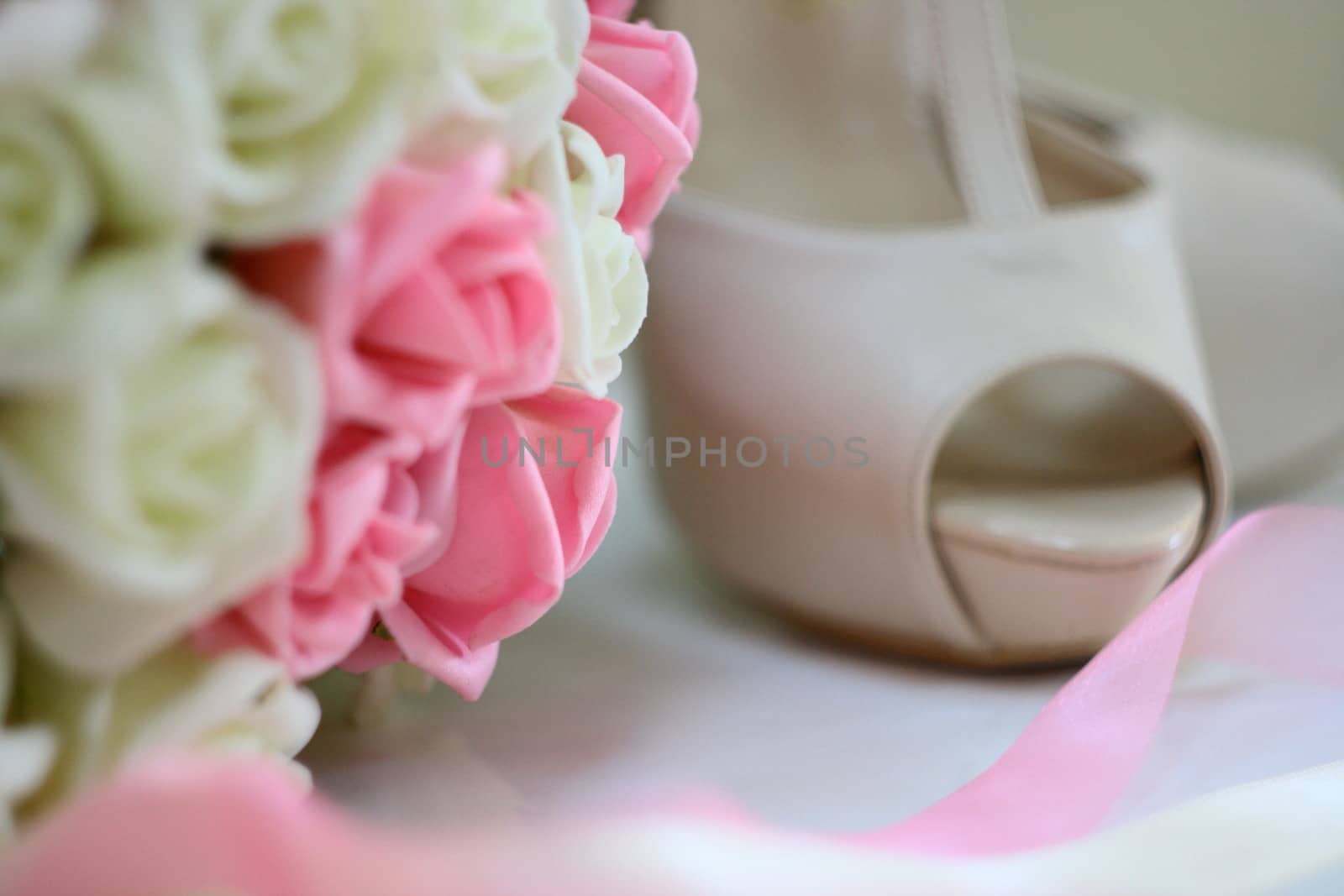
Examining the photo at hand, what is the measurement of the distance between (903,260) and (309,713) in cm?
28

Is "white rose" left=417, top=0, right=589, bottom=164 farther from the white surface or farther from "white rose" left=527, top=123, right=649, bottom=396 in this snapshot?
the white surface

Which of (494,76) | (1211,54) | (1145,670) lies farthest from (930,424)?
(1211,54)

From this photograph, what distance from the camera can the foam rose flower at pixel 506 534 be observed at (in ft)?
0.84

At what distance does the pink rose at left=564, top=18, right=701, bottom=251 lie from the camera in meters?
0.29

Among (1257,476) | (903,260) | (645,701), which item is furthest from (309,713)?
(1257,476)

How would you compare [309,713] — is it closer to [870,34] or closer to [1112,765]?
[1112,765]

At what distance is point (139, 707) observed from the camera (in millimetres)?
201

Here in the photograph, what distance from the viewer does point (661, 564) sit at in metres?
0.54

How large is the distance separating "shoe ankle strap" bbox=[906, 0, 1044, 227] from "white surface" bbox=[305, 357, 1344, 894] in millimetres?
220

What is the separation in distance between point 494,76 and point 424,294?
0.05 metres

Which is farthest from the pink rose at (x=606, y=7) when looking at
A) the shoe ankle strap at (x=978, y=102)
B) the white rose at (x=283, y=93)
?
the shoe ankle strap at (x=978, y=102)

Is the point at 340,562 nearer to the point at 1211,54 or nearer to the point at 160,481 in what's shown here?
the point at 160,481

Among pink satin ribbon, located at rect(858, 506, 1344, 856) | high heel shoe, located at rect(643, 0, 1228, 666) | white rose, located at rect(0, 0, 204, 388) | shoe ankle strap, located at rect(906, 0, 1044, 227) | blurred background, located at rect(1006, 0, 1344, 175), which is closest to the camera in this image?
white rose, located at rect(0, 0, 204, 388)

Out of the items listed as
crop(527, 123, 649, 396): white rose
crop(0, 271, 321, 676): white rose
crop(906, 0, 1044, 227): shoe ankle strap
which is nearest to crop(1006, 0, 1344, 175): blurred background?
crop(906, 0, 1044, 227): shoe ankle strap
